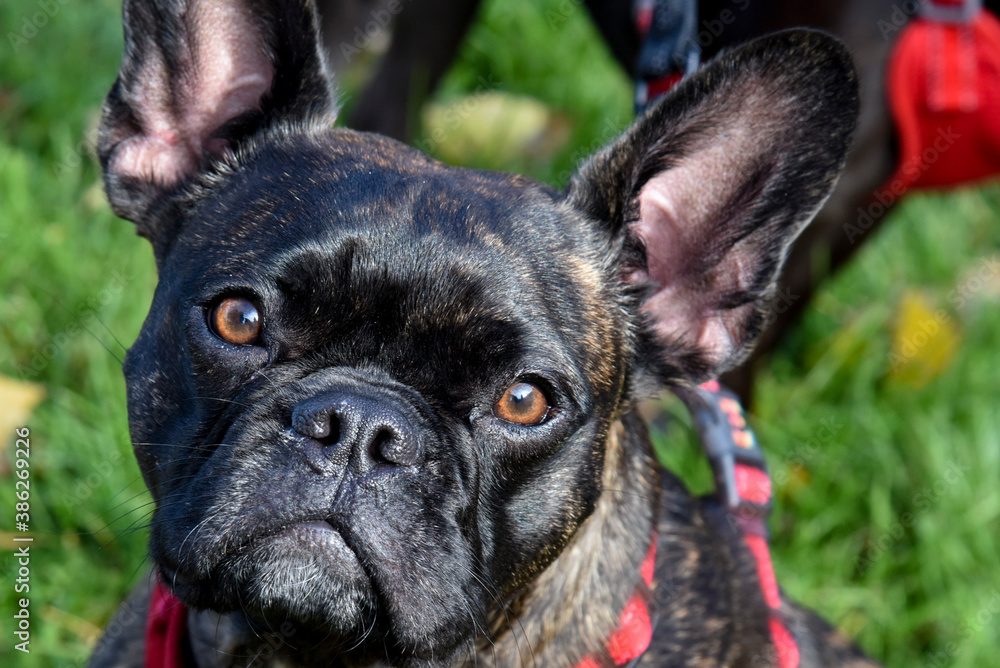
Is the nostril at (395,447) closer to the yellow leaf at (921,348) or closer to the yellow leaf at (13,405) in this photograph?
the yellow leaf at (13,405)

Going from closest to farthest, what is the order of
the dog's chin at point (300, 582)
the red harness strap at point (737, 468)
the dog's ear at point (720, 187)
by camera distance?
the dog's chin at point (300, 582) < the dog's ear at point (720, 187) < the red harness strap at point (737, 468)

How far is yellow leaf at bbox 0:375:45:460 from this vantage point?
12.6 ft

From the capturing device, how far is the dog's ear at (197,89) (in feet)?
8.73

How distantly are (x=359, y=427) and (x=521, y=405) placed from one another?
1.41 feet

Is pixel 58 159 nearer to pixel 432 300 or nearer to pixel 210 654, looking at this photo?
pixel 210 654

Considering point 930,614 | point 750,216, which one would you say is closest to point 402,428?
point 750,216

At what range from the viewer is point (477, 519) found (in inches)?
92.9

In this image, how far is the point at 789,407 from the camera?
479 cm

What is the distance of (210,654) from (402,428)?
117 centimetres

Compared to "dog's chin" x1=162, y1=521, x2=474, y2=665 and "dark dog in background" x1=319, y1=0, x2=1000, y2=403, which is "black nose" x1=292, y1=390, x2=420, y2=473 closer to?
"dog's chin" x1=162, y1=521, x2=474, y2=665

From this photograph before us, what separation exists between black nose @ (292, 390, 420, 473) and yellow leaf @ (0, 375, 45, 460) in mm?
2185

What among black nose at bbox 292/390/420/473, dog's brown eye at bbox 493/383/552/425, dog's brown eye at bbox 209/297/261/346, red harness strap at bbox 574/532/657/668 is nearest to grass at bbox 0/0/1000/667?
dog's brown eye at bbox 209/297/261/346

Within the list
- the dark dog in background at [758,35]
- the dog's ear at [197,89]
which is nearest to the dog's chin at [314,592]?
the dog's ear at [197,89]

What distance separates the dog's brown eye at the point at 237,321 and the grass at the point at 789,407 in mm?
912
